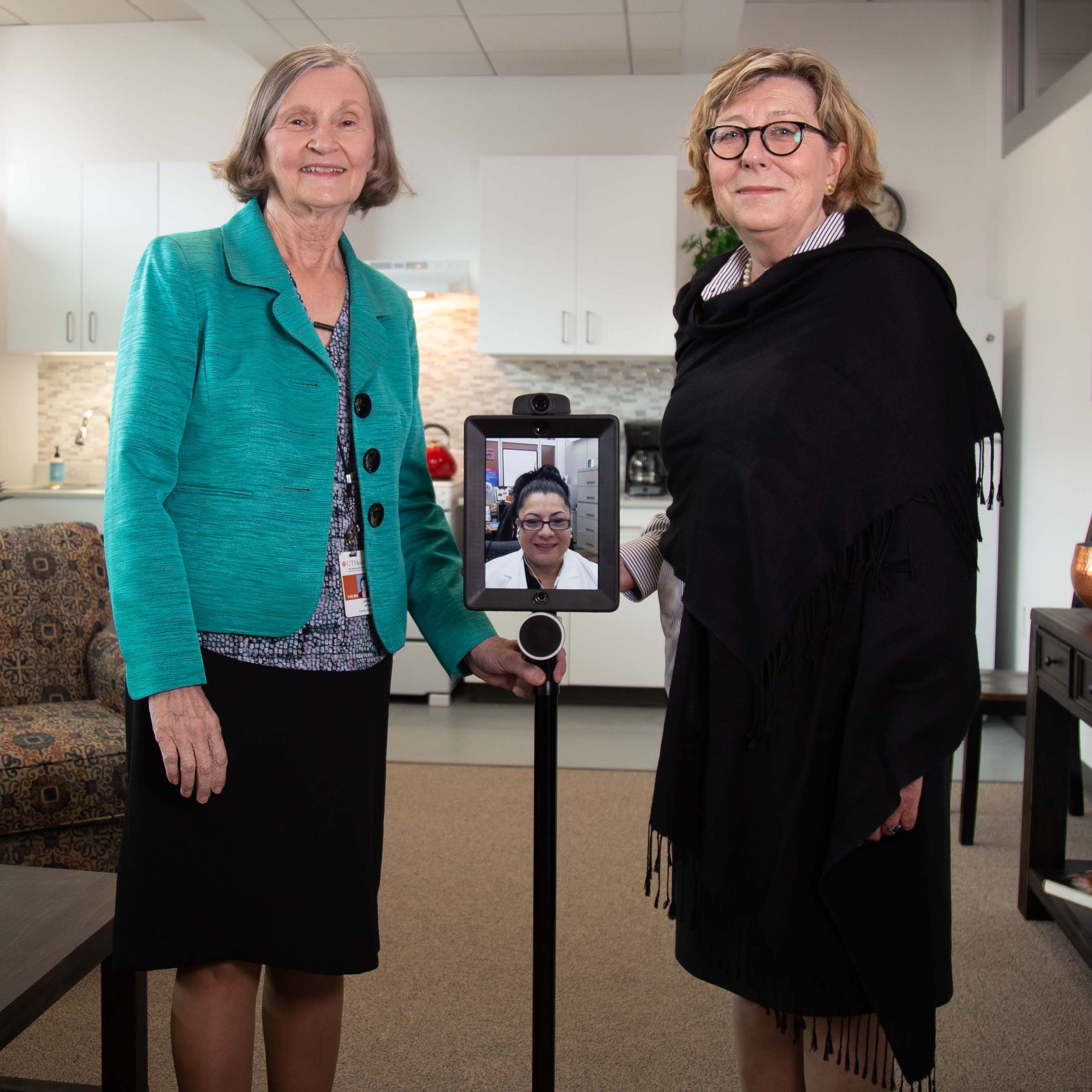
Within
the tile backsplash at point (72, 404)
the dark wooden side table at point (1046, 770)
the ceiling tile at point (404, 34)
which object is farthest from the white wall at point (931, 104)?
the tile backsplash at point (72, 404)

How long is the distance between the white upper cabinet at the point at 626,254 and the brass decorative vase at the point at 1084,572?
2485 mm

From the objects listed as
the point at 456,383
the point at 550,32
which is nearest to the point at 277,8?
the point at 550,32

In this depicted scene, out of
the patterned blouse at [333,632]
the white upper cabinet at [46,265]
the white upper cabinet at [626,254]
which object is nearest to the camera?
the patterned blouse at [333,632]

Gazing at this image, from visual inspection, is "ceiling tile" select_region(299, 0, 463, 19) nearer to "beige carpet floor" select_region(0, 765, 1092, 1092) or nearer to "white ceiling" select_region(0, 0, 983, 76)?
"white ceiling" select_region(0, 0, 983, 76)

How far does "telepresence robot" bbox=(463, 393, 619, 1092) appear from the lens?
1014 millimetres

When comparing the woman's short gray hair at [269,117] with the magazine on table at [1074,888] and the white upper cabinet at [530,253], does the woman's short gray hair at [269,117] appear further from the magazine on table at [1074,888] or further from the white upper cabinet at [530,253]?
the white upper cabinet at [530,253]

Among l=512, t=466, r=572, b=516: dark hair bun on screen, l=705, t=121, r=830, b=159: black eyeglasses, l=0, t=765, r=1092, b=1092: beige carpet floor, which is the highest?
l=705, t=121, r=830, b=159: black eyeglasses

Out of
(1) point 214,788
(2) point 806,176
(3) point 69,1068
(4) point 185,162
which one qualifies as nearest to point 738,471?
(2) point 806,176

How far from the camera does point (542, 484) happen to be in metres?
1.03

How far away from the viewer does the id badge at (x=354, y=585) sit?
1318 mm

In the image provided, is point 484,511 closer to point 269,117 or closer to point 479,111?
point 269,117

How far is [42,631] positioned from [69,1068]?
1.20 meters

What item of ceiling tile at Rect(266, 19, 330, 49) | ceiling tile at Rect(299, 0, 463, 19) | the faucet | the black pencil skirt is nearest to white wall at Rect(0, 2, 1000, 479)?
the faucet

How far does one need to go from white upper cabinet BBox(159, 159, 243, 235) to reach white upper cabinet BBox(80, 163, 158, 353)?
0.05m
